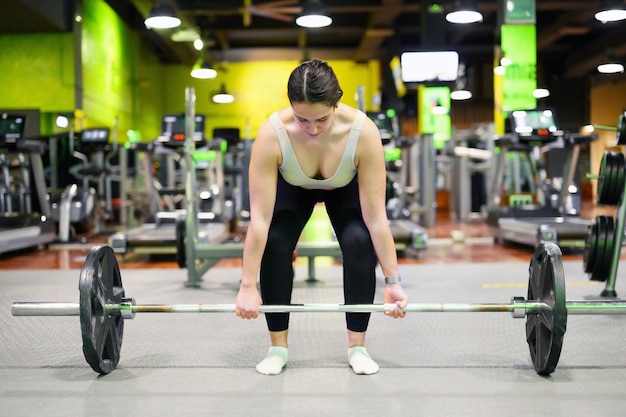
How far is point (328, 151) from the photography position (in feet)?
6.60

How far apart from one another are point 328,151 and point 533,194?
5693mm

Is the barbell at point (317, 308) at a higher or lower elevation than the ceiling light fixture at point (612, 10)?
lower

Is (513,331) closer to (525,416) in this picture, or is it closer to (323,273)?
(525,416)

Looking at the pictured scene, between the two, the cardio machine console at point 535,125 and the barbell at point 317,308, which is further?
the cardio machine console at point 535,125

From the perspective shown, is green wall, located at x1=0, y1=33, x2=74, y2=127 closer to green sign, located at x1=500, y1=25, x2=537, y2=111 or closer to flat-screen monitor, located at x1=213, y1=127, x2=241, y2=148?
flat-screen monitor, located at x1=213, y1=127, x2=241, y2=148

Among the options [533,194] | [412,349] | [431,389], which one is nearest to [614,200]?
[412,349]

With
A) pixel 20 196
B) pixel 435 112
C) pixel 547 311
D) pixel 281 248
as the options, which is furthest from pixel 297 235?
pixel 435 112

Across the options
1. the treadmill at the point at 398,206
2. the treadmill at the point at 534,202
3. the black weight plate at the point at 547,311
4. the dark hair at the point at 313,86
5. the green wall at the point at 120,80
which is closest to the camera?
the dark hair at the point at 313,86

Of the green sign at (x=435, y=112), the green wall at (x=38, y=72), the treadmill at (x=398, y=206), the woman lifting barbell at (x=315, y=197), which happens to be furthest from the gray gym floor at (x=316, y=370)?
the green sign at (x=435, y=112)

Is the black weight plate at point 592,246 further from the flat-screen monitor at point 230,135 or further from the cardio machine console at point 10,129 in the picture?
the flat-screen monitor at point 230,135

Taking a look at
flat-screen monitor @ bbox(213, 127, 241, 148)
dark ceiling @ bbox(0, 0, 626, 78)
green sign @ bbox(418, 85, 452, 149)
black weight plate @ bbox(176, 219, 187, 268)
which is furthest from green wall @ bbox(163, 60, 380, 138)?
black weight plate @ bbox(176, 219, 187, 268)

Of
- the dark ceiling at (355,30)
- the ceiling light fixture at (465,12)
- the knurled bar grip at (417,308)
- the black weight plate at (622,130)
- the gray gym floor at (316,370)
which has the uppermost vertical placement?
the dark ceiling at (355,30)

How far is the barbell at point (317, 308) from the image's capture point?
1990 millimetres

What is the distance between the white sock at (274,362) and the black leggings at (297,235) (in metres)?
0.18
